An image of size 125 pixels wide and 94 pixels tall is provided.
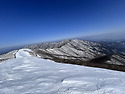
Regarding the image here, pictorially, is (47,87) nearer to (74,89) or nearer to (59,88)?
(59,88)

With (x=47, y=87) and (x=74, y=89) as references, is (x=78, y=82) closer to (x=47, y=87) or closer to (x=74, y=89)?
(x=74, y=89)

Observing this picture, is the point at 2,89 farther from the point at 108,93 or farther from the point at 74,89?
the point at 108,93

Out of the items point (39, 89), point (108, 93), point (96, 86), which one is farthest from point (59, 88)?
point (108, 93)

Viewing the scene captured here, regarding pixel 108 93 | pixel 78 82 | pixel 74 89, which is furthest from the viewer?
pixel 78 82

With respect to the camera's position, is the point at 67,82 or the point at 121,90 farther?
the point at 67,82

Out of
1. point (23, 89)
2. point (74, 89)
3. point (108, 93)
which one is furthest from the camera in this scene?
point (23, 89)

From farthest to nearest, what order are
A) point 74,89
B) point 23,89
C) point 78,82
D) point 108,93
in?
point 78,82, point 23,89, point 74,89, point 108,93

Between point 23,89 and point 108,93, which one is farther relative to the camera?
point 23,89

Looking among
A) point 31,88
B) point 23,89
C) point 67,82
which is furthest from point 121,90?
point 23,89

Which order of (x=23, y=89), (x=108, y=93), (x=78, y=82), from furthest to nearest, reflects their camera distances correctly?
1. (x=78, y=82)
2. (x=23, y=89)
3. (x=108, y=93)
